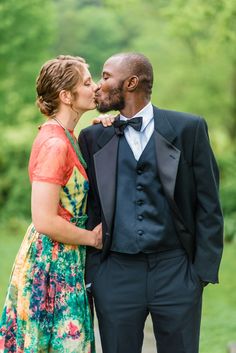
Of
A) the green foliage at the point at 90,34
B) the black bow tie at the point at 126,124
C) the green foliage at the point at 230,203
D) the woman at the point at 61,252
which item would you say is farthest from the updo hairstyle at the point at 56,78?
the green foliage at the point at 90,34

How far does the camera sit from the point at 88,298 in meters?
3.54

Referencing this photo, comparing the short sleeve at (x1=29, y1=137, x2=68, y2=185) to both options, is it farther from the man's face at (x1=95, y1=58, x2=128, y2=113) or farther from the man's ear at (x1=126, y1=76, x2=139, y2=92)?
the man's ear at (x1=126, y1=76, x2=139, y2=92)

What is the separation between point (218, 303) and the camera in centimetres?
748

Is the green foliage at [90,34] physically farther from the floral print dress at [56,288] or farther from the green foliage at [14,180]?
the floral print dress at [56,288]

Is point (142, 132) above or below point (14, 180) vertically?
above

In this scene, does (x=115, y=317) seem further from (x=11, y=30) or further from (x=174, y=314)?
(x=11, y=30)

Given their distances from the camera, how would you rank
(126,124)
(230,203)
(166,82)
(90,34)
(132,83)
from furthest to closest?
1. (90,34)
2. (166,82)
3. (230,203)
4. (126,124)
5. (132,83)

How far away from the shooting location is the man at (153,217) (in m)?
3.32

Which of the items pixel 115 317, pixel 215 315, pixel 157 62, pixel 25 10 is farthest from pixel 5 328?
pixel 157 62

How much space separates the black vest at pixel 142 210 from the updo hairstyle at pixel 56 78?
430 mm

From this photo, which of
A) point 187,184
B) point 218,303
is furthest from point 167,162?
point 218,303

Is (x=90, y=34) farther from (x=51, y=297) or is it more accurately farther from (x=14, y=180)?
(x=51, y=297)

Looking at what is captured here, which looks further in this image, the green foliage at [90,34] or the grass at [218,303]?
the green foliage at [90,34]

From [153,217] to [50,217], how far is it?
1.56 ft
